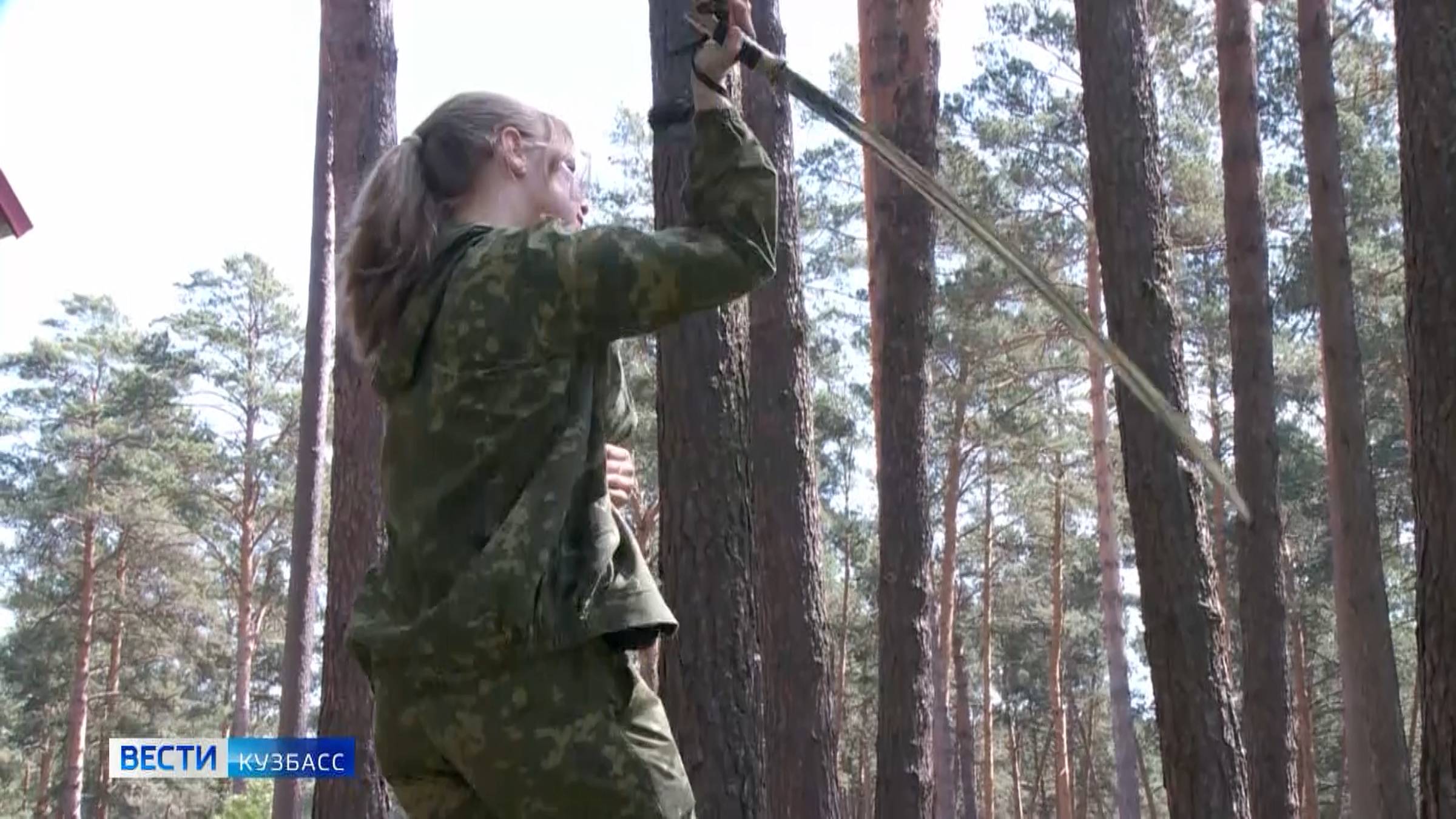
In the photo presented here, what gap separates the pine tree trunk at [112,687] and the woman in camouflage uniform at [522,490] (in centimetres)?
3074

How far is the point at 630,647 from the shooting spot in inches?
74.8

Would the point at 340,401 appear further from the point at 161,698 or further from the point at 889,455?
the point at 161,698

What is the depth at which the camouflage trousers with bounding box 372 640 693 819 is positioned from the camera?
1.80m

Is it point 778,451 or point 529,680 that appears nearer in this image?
point 529,680

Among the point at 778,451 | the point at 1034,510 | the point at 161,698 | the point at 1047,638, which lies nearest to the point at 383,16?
the point at 778,451

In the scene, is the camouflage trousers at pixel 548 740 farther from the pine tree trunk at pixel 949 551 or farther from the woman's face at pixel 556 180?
the pine tree trunk at pixel 949 551

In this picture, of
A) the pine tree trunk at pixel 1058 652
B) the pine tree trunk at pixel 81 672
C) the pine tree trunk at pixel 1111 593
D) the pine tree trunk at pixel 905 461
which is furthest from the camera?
the pine tree trunk at pixel 1058 652

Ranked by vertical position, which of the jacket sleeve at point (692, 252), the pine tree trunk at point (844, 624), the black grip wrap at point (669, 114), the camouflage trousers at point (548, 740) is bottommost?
the camouflage trousers at point (548, 740)

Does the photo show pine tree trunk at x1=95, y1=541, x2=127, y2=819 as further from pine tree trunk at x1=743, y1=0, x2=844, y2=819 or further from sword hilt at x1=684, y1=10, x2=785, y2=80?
sword hilt at x1=684, y1=10, x2=785, y2=80

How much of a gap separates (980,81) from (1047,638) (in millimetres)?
19724

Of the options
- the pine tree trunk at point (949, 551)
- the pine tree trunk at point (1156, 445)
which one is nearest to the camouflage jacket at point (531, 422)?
the pine tree trunk at point (1156, 445)

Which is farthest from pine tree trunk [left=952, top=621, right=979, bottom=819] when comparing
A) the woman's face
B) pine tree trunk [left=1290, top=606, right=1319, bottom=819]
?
the woman's face

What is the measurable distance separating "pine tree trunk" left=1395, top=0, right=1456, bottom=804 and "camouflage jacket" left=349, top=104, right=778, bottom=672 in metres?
3.08

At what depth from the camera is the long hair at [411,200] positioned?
6.73 feet
